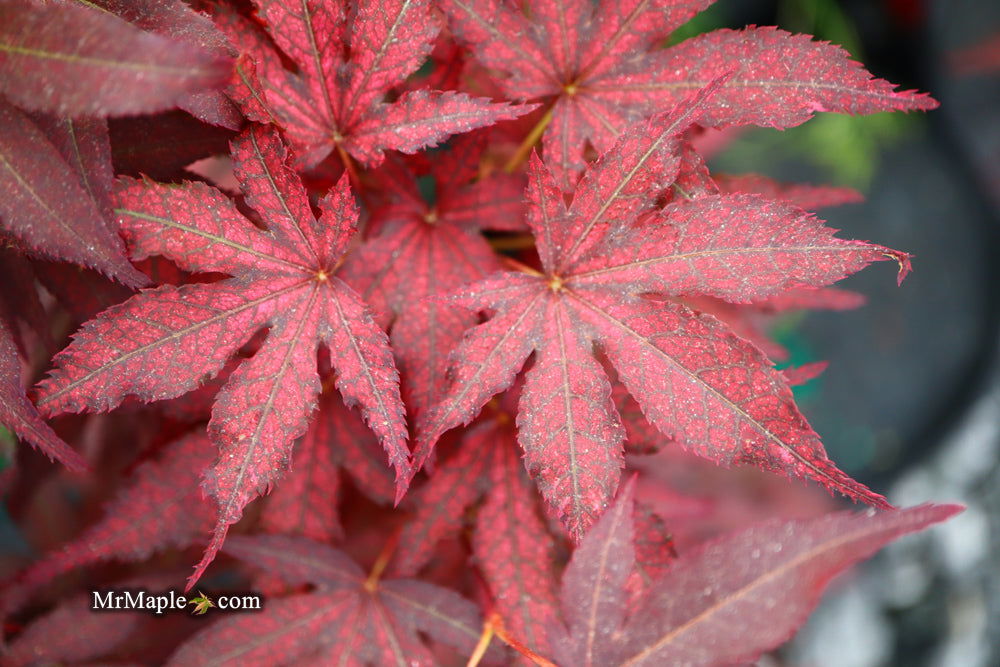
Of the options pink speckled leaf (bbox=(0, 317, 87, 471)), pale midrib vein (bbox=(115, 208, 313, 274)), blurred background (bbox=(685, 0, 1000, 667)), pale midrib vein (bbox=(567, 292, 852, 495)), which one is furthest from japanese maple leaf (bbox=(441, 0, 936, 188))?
blurred background (bbox=(685, 0, 1000, 667))

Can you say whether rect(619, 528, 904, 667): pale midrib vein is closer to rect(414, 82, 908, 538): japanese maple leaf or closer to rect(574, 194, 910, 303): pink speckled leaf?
rect(414, 82, 908, 538): japanese maple leaf

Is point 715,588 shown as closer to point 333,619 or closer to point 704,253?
point 704,253

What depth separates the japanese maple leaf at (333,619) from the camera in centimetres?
73

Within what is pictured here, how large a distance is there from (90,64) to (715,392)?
0.51 metres

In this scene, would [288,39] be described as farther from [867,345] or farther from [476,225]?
[867,345]

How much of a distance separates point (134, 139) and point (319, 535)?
42 centimetres

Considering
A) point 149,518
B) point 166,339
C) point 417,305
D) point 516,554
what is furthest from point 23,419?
point 516,554

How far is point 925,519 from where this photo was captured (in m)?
0.47

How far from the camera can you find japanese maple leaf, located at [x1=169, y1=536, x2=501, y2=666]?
733 mm

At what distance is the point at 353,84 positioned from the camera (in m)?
0.64

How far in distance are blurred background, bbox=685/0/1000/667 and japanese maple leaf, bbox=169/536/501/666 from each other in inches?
76.3

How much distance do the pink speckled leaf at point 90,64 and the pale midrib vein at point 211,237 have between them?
112mm

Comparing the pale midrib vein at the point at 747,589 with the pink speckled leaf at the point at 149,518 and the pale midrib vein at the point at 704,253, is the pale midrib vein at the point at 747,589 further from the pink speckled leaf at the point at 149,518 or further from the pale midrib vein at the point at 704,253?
the pink speckled leaf at the point at 149,518

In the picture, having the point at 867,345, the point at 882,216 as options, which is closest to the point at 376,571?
the point at 867,345
